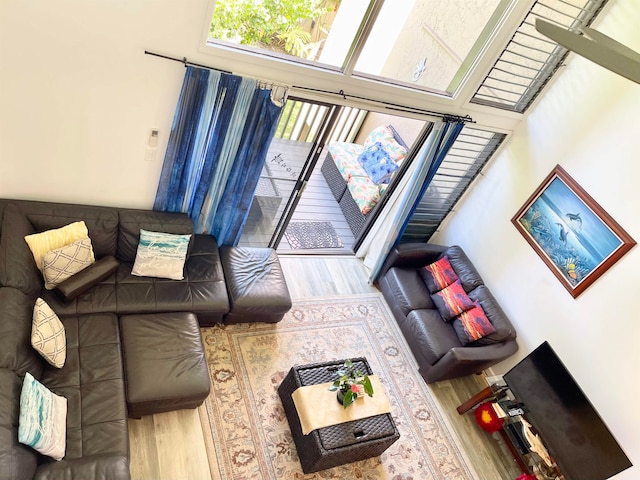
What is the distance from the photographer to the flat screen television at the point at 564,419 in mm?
3387

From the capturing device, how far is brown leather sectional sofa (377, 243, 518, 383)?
429cm

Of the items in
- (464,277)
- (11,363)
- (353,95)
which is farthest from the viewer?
(464,277)

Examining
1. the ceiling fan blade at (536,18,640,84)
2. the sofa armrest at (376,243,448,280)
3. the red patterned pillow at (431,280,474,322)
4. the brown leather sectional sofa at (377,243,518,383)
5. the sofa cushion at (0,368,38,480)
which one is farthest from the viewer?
the sofa armrest at (376,243,448,280)

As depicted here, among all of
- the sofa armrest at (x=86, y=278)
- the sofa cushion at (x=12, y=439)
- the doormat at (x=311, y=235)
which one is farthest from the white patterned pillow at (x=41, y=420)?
the doormat at (x=311, y=235)

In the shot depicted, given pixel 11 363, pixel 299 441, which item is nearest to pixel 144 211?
pixel 11 363

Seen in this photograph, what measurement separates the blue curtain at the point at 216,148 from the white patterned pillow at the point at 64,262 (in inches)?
30.6

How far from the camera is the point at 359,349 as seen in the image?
457 cm

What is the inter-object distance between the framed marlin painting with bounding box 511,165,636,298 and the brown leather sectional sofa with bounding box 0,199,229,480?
3.06m

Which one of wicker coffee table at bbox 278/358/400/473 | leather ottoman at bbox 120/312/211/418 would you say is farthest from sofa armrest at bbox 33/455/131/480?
wicker coffee table at bbox 278/358/400/473

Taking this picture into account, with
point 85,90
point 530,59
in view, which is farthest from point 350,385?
point 530,59

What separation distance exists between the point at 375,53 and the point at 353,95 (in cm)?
37

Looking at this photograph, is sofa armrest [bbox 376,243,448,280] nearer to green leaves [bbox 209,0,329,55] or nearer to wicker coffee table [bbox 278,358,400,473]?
wicker coffee table [bbox 278,358,400,473]

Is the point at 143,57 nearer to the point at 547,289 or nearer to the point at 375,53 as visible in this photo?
the point at 375,53

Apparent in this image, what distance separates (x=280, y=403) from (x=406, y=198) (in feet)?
7.98
